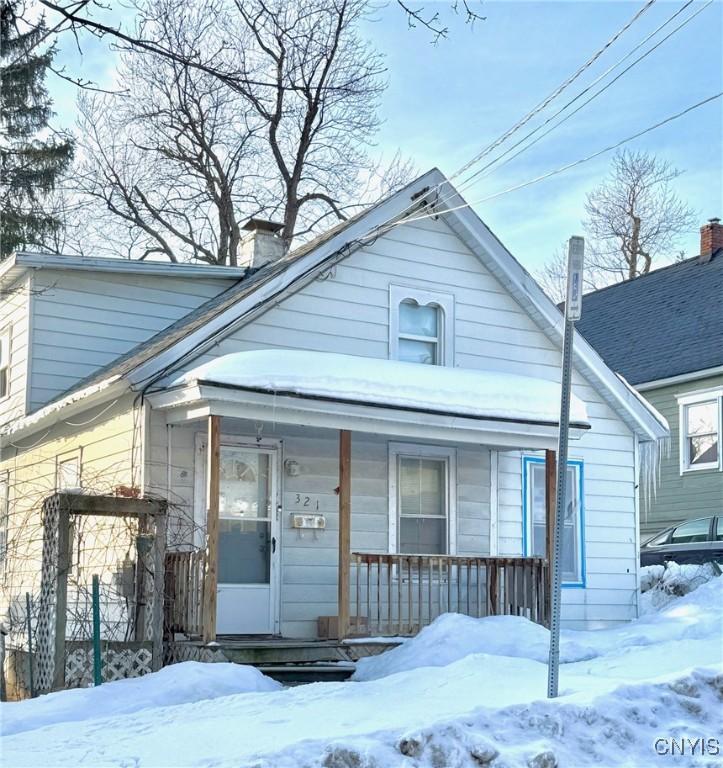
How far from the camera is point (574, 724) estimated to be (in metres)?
6.88

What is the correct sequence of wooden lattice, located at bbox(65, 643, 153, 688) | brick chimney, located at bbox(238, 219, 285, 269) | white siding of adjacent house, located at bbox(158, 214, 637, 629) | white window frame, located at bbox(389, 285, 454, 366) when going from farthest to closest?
brick chimney, located at bbox(238, 219, 285, 269)
white window frame, located at bbox(389, 285, 454, 366)
white siding of adjacent house, located at bbox(158, 214, 637, 629)
wooden lattice, located at bbox(65, 643, 153, 688)

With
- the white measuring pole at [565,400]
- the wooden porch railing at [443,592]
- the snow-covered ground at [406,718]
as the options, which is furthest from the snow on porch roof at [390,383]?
the white measuring pole at [565,400]

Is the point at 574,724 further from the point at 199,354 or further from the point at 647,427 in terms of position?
the point at 647,427

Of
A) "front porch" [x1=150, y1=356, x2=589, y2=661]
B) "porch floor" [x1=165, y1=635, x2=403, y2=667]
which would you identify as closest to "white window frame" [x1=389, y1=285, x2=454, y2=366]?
"front porch" [x1=150, y1=356, x2=589, y2=661]

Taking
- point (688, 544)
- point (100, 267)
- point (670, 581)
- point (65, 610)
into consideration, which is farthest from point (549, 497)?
point (100, 267)

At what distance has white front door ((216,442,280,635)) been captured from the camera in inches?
491

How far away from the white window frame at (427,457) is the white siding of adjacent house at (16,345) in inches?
211

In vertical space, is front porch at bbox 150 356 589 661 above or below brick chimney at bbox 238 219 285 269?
below

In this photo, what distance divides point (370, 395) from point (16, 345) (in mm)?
6630

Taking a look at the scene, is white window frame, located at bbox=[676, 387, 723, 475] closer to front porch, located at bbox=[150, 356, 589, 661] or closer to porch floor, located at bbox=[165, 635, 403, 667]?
front porch, located at bbox=[150, 356, 589, 661]

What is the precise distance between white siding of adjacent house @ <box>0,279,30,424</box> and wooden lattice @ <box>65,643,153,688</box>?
608 cm

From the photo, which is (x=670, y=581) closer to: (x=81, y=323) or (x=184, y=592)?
(x=184, y=592)

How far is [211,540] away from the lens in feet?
35.2

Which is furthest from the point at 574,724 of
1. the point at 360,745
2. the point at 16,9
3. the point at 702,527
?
the point at 702,527
